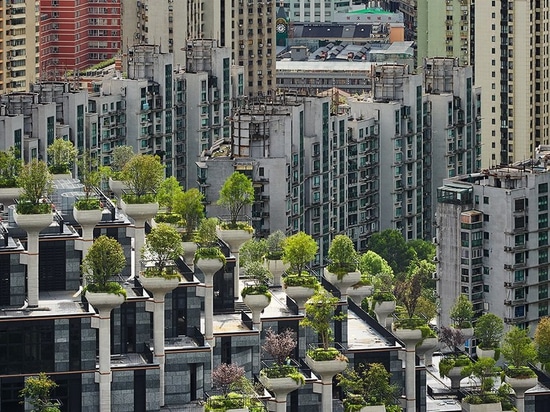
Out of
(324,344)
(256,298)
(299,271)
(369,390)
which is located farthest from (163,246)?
(299,271)

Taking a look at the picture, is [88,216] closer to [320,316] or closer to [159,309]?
[159,309]

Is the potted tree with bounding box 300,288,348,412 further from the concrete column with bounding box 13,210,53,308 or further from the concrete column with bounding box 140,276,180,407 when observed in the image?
Result: the concrete column with bounding box 13,210,53,308

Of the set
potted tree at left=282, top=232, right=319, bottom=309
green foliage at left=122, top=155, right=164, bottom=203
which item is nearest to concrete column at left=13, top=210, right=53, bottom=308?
green foliage at left=122, top=155, right=164, bottom=203

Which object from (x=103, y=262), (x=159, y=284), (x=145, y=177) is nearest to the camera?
(x=103, y=262)

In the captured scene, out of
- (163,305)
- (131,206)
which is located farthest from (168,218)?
(163,305)

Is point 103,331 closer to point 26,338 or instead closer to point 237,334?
point 26,338

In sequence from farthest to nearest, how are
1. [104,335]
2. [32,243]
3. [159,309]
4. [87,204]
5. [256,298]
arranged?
[256,298]
[87,204]
[159,309]
[32,243]
[104,335]
